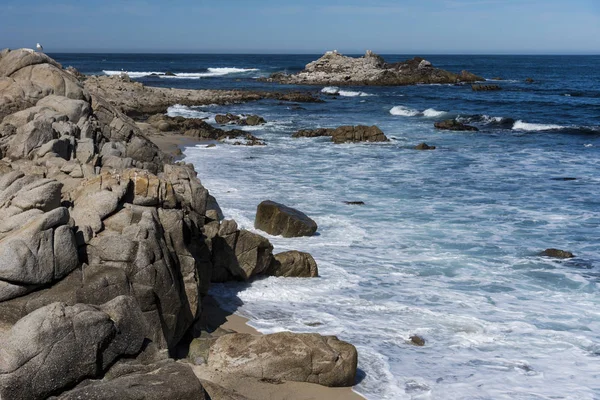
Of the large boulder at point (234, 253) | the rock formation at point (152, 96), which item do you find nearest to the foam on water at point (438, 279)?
the large boulder at point (234, 253)

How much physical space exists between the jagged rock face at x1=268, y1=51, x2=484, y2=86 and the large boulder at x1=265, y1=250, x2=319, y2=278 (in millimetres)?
69581

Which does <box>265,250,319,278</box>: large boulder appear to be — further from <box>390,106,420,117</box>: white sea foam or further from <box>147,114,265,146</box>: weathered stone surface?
<box>390,106,420,117</box>: white sea foam

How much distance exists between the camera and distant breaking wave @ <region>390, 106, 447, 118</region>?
49866 millimetres

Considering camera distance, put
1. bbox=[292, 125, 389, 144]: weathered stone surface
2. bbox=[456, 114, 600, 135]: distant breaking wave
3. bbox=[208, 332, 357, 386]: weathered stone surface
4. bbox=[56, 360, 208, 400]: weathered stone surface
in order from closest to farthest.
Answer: bbox=[56, 360, 208, 400]: weathered stone surface
bbox=[208, 332, 357, 386]: weathered stone surface
bbox=[292, 125, 389, 144]: weathered stone surface
bbox=[456, 114, 600, 135]: distant breaking wave

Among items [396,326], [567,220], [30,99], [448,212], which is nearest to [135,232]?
[396,326]

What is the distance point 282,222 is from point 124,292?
26.7ft

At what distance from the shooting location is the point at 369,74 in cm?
8569

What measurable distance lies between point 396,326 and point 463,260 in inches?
166

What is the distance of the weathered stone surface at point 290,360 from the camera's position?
9.18m

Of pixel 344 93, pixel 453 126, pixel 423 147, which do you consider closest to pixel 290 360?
pixel 423 147

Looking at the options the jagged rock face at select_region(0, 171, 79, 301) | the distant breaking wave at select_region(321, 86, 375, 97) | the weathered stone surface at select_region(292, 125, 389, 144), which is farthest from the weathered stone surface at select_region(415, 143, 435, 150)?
the distant breaking wave at select_region(321, 86, 375, 97)

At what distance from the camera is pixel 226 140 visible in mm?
34562

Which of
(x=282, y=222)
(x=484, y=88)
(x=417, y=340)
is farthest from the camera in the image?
(x=484, y=88)

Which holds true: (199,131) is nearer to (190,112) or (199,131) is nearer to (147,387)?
(190,112)
